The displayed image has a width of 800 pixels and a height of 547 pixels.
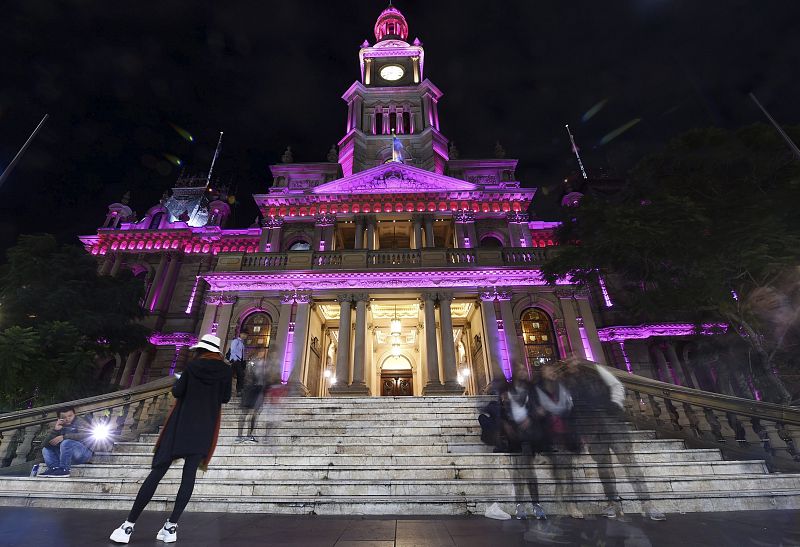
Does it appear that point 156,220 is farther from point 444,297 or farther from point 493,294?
point 493,294

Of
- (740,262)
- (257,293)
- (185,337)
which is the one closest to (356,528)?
(740,262)

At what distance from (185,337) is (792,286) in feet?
90.7

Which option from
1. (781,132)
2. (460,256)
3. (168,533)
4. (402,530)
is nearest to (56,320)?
(168,533)

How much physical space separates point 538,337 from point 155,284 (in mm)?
23998

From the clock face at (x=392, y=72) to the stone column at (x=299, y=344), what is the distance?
24604mm

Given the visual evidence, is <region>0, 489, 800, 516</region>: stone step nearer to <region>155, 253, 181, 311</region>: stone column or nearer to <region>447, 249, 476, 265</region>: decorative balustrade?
<region>447, 249, 476, 265</region>: decorative balustrade

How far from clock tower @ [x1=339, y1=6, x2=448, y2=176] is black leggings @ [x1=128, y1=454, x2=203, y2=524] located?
2439 centimetres

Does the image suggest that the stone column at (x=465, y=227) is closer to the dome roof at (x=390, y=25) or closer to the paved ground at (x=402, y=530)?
the paved ground at (x=402, y=530)

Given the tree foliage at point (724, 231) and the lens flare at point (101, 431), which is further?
the tree foliage at point (724, 231)

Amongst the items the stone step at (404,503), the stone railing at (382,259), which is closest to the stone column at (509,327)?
the stone railing at (382,259)

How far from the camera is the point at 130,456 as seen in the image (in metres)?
7.48

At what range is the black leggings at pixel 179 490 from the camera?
3598 millimetres

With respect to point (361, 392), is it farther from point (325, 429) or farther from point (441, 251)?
point (441, 251)

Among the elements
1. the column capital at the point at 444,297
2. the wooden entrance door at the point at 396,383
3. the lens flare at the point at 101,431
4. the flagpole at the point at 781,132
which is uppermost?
the flagpole at the point at 781,132
